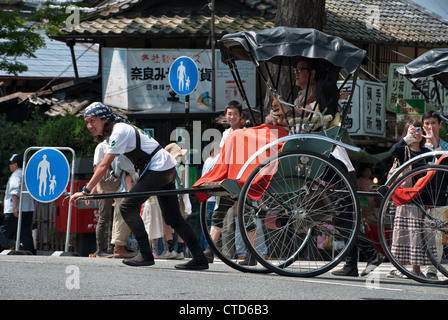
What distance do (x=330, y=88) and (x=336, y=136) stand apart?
685 millimetres

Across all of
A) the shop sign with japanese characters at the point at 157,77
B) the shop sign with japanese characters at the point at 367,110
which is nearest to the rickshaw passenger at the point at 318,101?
the shop sign with japanese characters at the point at 367,110

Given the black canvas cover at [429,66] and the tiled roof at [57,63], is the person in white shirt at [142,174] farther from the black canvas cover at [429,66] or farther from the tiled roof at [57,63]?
the tiled roof at [57,63]

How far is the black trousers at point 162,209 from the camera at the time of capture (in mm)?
7707

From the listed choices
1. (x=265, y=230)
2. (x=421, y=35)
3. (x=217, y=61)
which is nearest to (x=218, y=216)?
(x=265, y=230)

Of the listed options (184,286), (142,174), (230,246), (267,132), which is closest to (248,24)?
(142,174)

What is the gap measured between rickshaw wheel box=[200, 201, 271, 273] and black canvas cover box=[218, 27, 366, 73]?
164 centimetres

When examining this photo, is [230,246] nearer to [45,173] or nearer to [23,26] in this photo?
[45,173]

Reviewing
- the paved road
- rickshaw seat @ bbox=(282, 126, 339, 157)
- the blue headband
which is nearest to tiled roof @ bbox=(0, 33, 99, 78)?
the blue headband

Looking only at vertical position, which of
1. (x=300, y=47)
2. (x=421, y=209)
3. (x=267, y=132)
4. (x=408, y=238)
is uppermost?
(x=300, y=47)

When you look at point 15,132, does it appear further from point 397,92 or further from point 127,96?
point 397,92

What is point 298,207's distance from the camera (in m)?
6.89

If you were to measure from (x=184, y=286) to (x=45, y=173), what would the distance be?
5.15 metres

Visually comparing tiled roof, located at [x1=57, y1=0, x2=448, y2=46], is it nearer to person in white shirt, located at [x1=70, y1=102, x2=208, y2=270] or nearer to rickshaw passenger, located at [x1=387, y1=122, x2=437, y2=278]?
person in white shirt, located at [x1=70, y1=102, x2=208, y2=270]

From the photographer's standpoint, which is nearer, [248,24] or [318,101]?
[318,101]
